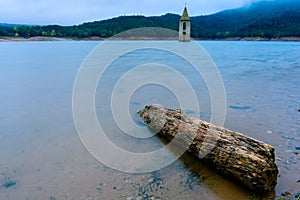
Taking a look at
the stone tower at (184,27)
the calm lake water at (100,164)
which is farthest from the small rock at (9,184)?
the stone tower at (184,27)

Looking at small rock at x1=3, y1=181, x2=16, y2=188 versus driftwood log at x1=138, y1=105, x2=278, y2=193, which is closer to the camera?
driftwood log at x1=138, y1=105, x2=278, y2=193

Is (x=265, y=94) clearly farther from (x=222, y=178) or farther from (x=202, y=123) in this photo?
(x=222, y=178)

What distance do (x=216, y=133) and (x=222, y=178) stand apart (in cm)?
82

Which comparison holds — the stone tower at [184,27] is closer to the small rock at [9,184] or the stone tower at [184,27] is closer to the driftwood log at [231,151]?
the driftwood log at [231,151]

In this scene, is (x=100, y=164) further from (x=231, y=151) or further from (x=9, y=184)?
(x=231, y=151)

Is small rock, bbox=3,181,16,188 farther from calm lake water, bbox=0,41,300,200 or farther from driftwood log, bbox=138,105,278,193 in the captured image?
driftwood log, bbox=138,105,278,193

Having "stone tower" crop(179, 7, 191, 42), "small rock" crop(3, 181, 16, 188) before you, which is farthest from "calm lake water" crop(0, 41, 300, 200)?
"stone tower" crop(179, 7, 191, 42)

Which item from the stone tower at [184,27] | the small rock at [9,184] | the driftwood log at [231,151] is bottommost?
the small rock at [9,184]

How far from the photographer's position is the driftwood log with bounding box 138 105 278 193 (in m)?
3.38

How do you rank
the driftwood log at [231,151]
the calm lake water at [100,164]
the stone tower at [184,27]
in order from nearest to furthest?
the driftwood log at [231,151] → the calm lake water at [100,164] → the stone tower at [184,27]

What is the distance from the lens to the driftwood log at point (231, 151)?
3377mm

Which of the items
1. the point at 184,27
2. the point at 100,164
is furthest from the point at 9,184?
the point at 184,27

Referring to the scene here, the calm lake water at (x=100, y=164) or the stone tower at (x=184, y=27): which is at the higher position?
the stone tower at (x=184, y=27)

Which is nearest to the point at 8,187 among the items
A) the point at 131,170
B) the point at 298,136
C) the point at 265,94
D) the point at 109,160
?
the point at 109,160
